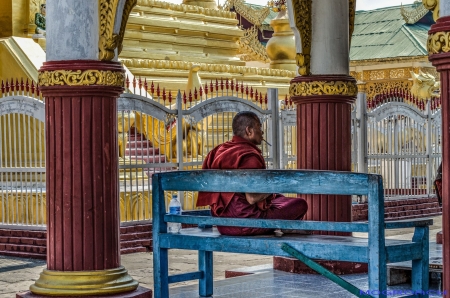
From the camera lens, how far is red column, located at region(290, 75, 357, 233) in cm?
973

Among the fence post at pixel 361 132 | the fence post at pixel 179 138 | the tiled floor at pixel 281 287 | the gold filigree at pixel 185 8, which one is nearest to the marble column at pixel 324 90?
the tiled floor at pixel 281 287

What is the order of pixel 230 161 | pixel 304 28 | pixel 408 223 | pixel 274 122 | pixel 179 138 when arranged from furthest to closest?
pixel 274 122 → pixel 179 138 → pixel 304 28 → pixel 230 161 → pixel 408 223

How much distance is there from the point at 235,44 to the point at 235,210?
15.2 meters

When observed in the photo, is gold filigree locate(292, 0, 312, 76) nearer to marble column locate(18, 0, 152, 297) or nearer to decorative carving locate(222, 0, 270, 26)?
marble column locate(18, 0, 152, 297)

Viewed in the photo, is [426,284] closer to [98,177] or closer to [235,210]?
[235,210]

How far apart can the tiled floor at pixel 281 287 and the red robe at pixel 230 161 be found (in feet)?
3.16

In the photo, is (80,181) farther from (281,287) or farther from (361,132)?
(361,132)

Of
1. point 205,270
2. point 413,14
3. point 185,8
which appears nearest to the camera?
point 205,270

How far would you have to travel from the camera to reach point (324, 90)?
31.9 ft

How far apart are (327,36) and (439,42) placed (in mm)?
3625

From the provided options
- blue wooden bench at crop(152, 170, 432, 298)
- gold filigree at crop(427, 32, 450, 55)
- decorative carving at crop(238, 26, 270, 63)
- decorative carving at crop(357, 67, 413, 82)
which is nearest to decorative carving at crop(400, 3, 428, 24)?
decorative carving at crop(357, 67, 413, 82)

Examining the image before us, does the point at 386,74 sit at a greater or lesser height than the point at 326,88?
greater

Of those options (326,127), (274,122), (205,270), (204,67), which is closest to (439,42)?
(205,270)

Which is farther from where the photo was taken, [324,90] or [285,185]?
[324,90]
